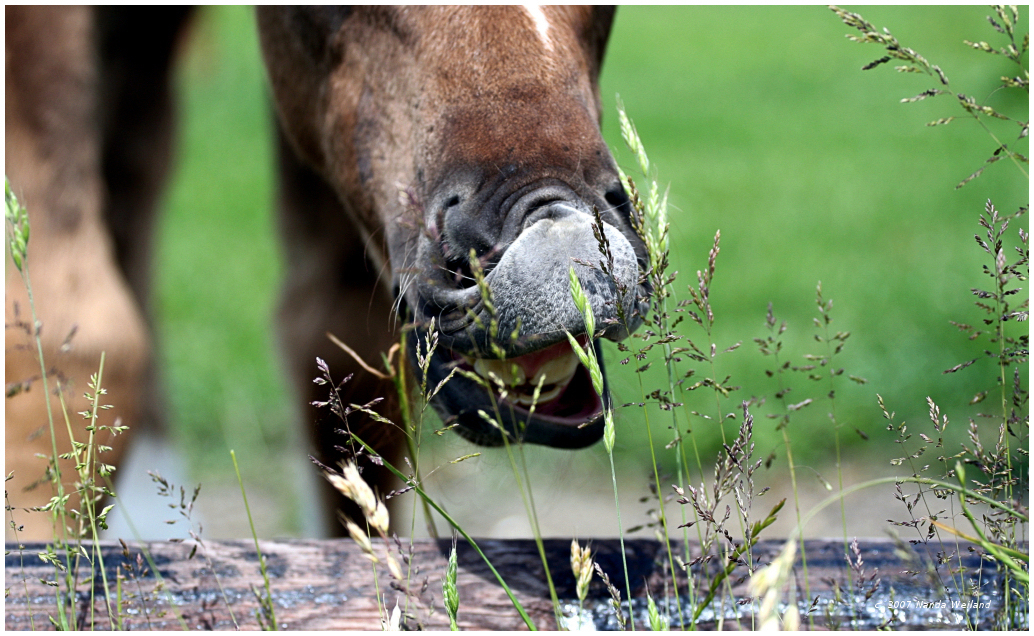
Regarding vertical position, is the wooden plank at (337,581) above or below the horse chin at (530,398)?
below

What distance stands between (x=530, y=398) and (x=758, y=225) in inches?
233

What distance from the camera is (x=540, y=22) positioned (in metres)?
1.78

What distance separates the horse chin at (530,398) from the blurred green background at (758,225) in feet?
0.80

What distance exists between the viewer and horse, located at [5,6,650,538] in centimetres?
137

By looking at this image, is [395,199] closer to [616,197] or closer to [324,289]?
[616,197]

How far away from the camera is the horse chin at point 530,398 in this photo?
1.51 metres

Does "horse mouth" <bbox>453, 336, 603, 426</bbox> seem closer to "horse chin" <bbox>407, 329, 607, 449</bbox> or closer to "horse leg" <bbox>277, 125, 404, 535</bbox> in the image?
"horse chin" <bbox>407, 329, 607, 449</bbox>

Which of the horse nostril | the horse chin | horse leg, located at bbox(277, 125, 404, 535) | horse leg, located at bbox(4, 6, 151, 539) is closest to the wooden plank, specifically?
the horse chin

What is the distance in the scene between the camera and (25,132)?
2367 millimetres

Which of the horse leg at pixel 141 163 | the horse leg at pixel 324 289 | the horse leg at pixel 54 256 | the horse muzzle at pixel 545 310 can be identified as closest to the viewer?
the horse muzzle at pixel 545 310

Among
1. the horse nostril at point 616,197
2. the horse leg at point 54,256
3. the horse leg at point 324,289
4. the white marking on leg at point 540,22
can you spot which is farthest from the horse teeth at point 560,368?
the horse leg at point 324,289

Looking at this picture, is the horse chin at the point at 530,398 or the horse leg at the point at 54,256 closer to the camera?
the horse chin at the point at 530,398

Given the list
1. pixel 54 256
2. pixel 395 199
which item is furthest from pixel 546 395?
pixel 54 256

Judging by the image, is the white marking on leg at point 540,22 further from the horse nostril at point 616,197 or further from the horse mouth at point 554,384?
the horse mouth at point 554,384
